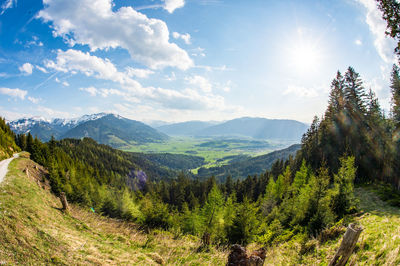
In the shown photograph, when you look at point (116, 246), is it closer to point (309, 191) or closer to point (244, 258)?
point (244, 258)

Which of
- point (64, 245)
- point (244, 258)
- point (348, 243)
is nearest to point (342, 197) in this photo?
point (348, 243)

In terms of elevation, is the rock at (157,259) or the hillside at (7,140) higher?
the hillside at (7,140)

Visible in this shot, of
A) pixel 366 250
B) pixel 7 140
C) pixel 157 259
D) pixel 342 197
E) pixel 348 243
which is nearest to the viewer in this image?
pixel 348 243

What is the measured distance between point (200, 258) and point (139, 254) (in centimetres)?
445

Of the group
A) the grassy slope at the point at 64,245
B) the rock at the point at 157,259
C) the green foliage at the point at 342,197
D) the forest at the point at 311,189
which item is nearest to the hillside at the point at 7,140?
the forest at the point at 311,189

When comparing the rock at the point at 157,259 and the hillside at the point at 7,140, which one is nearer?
the rock at the point at 157,259

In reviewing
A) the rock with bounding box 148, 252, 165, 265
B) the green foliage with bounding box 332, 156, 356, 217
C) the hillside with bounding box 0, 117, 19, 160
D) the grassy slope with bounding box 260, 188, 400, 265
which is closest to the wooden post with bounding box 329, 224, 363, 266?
the grassy slope with bounding box 260, 188, 400, 265

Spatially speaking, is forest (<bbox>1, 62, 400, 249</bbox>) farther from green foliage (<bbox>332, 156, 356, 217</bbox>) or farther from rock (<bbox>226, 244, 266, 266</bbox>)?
rock (<bbox>226, 244, 266, 266</bbox>)

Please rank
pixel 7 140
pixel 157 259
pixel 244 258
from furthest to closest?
1. pixel 7 140
2. pixel 157 259
3. pixel 244 258

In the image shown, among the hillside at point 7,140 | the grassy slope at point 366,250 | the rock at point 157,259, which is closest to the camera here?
the grassy slope at point 366,250

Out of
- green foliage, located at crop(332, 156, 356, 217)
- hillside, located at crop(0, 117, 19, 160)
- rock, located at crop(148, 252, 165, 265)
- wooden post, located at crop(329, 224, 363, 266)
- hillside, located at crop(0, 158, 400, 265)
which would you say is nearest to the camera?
wooden post, located at crop(329, 224, 363, 266)

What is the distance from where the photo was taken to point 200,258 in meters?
12.6

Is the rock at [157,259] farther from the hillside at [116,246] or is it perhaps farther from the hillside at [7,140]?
the hillside at [7,140]

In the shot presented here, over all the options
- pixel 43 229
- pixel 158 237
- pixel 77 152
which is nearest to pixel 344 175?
pixel 158 237
